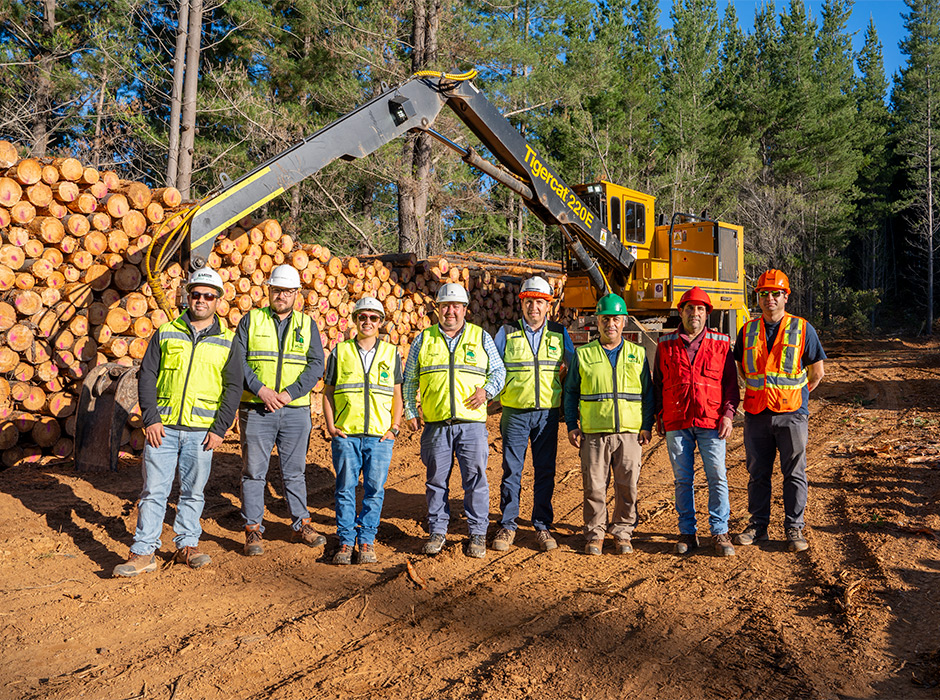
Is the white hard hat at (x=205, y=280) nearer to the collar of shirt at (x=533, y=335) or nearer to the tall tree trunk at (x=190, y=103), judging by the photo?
the collar of shirt at (x=533, y=335)

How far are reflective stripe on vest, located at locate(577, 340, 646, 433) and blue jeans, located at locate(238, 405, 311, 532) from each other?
2.22 meters

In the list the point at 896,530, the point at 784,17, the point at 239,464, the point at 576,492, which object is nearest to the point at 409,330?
the point at 239,464

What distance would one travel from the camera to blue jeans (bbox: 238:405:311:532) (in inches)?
205

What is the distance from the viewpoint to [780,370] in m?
5.24

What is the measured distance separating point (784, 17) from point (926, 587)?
37048 millimetres

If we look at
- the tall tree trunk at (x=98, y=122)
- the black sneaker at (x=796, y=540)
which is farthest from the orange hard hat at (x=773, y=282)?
the tall tree trunk at (x=98, y=122)

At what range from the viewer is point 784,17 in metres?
34.0

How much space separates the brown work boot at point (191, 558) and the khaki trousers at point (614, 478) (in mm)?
2861

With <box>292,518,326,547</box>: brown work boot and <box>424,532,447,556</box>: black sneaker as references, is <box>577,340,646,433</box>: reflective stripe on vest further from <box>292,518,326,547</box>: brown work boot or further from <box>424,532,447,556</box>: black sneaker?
<box>292,518,326,547</box>: brown work boot

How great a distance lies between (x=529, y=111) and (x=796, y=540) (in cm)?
1894

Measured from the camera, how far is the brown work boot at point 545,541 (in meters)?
5.28

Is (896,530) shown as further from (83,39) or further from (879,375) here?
(83,39)

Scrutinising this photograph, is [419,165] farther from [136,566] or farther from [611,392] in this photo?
[136,566]

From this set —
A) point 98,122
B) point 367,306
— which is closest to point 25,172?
point 367,306
